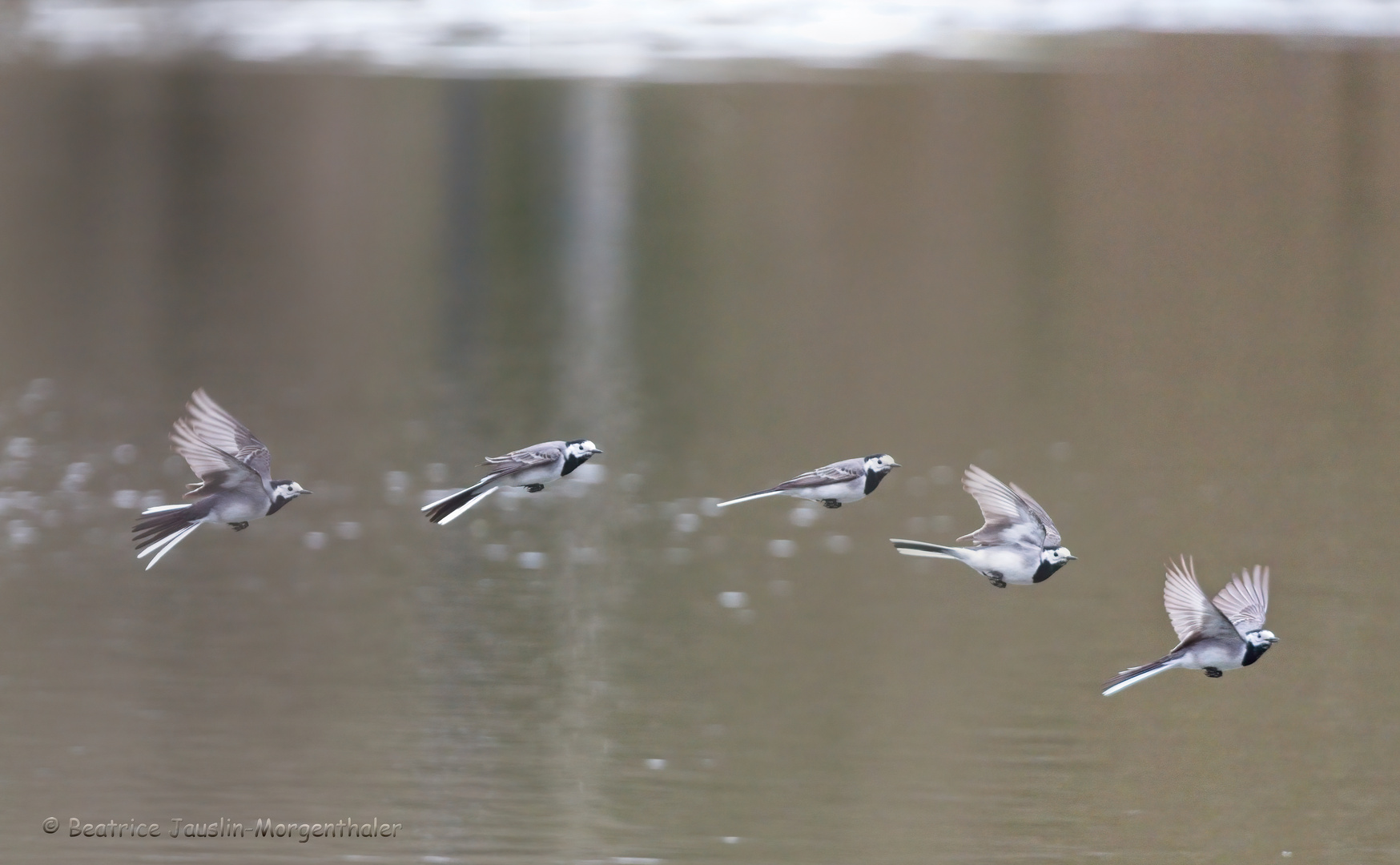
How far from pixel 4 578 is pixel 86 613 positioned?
2040mm

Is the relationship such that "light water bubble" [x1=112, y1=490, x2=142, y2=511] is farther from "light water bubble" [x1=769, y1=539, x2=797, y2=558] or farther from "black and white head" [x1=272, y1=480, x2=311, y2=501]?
"black and white head" [x1=272, y1=480, x2=311, y2=501]

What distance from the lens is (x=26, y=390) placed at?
40.6 metres

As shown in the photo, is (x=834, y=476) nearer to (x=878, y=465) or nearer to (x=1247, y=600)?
(x=878, y=465)

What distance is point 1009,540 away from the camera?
27.0 feet

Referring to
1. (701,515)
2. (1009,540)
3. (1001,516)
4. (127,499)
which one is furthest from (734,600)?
(1009,540)

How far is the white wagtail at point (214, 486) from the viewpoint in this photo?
23.7ft

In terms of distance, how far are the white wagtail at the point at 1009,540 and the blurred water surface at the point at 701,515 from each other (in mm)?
11828

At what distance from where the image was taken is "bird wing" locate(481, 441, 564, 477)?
732 centimetres

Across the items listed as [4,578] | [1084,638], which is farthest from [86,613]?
[1084,638]

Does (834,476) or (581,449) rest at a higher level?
(834,476)

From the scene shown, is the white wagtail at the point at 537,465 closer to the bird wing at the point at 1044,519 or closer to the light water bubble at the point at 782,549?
the bird wing at the point at 1044,519

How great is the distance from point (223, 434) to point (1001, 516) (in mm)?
3357

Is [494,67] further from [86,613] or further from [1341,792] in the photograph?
[1341,792]

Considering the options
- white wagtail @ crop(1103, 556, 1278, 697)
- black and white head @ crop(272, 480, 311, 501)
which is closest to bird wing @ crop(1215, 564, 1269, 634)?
white wagtail @ crop(1103, 556, 1278, 697)
